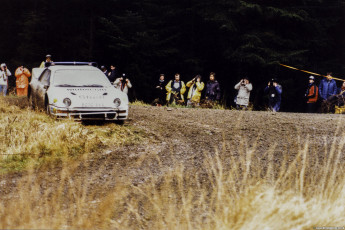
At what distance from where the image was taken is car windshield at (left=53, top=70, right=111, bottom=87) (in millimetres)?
10094

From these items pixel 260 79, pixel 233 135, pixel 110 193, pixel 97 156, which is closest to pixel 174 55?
pixel 260 79

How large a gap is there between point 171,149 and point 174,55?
1864 cm

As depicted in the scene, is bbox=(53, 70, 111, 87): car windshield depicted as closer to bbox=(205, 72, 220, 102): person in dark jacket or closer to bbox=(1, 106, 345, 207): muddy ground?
bbox=(1, 106, 345, 207): muddy ground

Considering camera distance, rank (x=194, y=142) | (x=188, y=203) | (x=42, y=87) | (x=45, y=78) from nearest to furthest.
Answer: (x=188, y=203) < (x=194, y=142) < (x=42, y=87) < (x=45, y=78)

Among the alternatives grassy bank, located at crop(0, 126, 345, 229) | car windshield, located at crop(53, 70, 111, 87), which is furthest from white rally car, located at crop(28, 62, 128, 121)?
grassy bank, located at crop(0, 126, 345, 229)

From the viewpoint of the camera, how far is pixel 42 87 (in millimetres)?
10641

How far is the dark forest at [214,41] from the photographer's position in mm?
24094

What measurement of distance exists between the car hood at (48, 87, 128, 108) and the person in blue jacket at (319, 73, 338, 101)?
32.2 ft

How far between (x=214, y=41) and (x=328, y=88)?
11998mm

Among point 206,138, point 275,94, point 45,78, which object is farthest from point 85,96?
point 275,94

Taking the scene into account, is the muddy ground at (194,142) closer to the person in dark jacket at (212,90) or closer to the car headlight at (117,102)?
the car headlight at (117,102)

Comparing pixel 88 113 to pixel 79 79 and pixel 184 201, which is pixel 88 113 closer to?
pixel 79 79

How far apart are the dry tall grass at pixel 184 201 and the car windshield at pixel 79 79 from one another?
→ 2907mm

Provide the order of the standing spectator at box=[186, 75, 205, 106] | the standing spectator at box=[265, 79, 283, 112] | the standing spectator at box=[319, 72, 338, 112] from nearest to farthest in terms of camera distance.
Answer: the standing spectator at box=[186, 75, 205, 106]
the standing spectator at box=[319, 72, 338, 112]
the standing spectator at box=[265, 79, 283, 112]
